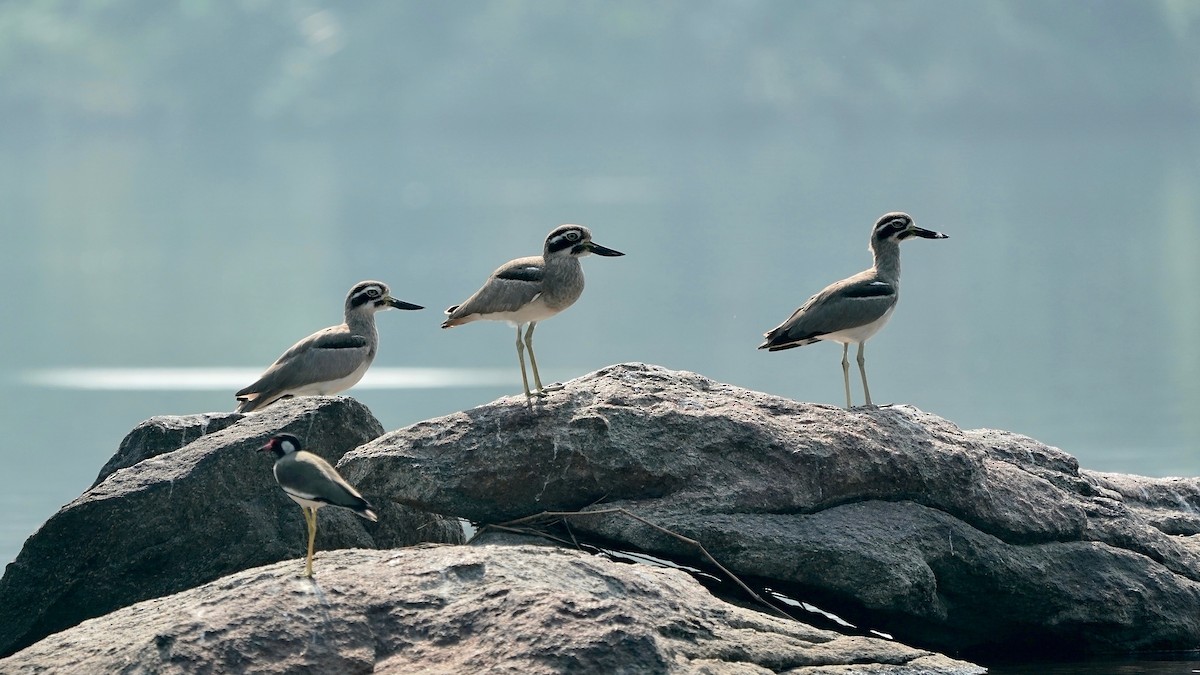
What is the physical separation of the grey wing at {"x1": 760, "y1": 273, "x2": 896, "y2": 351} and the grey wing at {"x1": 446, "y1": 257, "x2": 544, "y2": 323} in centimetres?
222

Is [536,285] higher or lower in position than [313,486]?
higher

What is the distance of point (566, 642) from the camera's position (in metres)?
11.1

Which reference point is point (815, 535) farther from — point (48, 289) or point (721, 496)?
point (48, 289)

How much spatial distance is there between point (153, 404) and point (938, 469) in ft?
93.9

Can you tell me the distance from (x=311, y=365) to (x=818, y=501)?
6081 millimetres

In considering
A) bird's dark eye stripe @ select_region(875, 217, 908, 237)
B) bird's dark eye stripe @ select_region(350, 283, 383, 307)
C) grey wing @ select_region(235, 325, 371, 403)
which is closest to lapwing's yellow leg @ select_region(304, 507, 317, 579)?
grey wing @ select_region(235, 325, 371, 403)

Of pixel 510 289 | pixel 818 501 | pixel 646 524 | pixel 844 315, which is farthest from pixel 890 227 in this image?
pixel 646 524

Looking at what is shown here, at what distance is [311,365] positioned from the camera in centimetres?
1792

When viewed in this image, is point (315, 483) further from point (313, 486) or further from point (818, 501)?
point (818, 501)

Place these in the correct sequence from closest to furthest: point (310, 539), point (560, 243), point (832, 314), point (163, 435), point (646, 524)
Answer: point (310, 539)
point (646, 524)
point (560, 243)
point (832, 314)
point (163, 435)

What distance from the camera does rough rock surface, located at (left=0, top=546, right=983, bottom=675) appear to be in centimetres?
1109

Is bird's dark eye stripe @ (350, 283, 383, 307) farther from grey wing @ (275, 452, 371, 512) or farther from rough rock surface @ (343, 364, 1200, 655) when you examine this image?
grey wing @ (275, 452, 371, 512)

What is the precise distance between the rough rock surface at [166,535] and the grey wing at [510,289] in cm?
193

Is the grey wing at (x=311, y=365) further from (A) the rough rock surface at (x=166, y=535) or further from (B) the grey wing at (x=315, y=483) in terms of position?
(B) the grey wing at (x=315, y=483)
